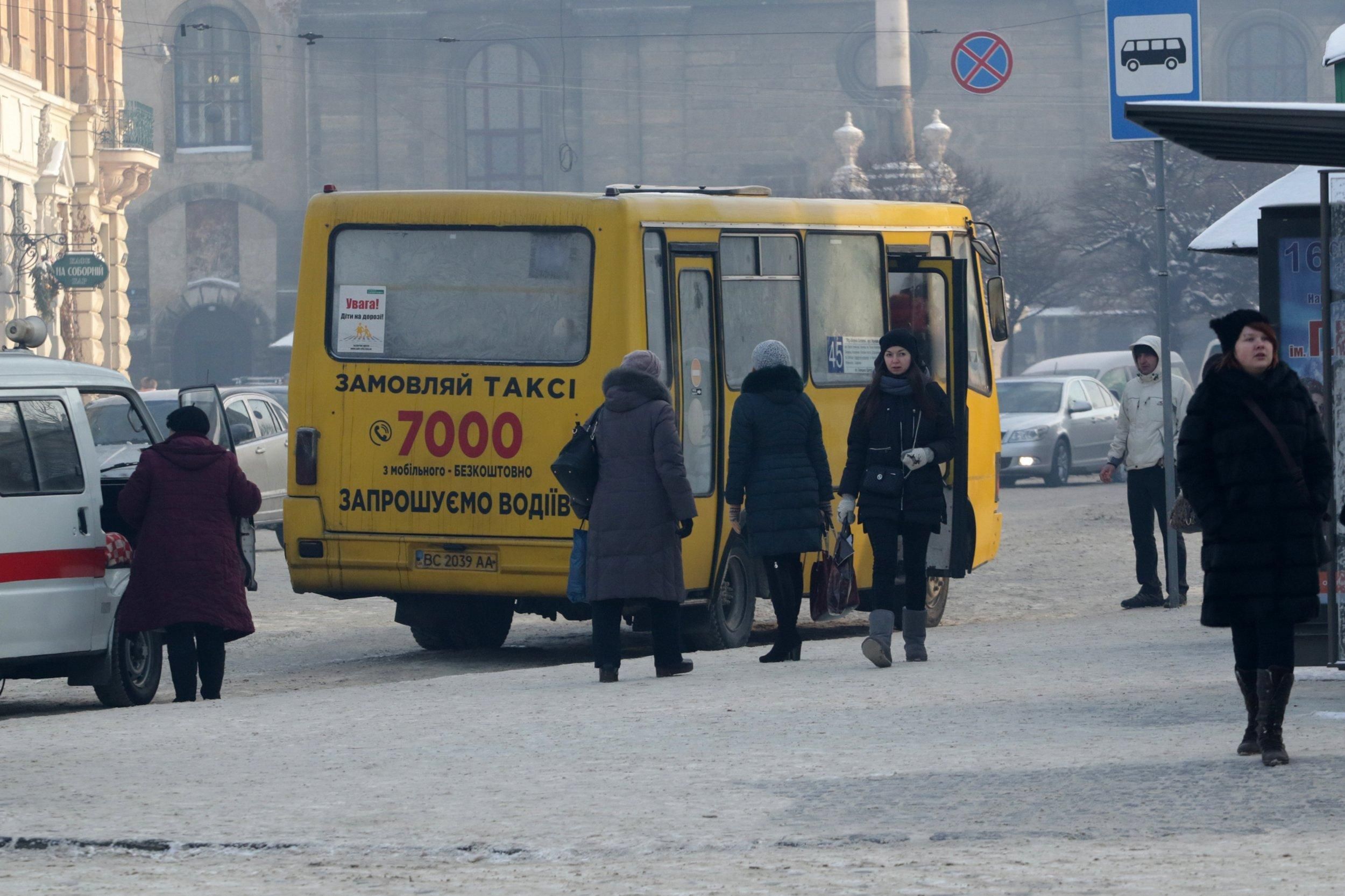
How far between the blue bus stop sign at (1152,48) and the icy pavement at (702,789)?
13.9ft

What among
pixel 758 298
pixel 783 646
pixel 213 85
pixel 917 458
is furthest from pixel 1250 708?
pixel 213 85

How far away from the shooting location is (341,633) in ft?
50.4

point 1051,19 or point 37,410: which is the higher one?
point 1051,19

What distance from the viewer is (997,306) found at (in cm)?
1495

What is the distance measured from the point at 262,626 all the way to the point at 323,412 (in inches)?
139

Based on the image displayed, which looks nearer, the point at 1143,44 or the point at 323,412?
the point at 323,412

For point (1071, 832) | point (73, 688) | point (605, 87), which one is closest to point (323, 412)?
point (73, 688)

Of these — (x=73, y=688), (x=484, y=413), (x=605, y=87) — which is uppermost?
(x=605, y=87)

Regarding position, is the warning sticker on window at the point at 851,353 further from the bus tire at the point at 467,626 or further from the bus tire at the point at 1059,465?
the bus tire at the point at 1059,465

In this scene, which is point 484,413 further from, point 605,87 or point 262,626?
point 605,87

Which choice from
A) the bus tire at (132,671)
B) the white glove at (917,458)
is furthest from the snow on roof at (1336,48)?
the bus tire at (132,671)

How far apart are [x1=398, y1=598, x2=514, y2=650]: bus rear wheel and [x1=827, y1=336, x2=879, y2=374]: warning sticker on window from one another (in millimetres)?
2393

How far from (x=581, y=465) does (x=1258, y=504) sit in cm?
406

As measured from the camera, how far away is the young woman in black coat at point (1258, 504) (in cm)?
761
